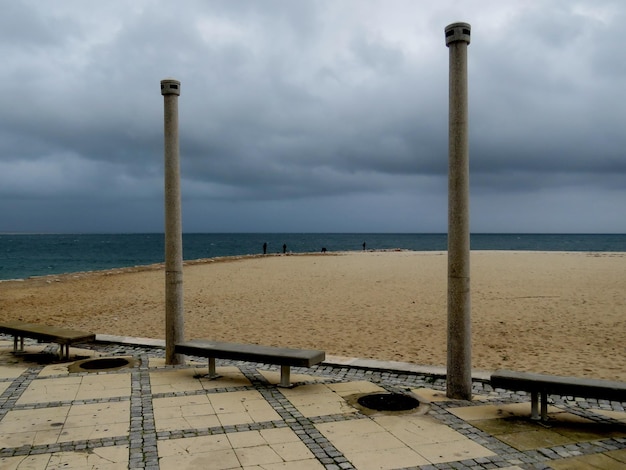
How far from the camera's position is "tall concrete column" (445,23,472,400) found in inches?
227

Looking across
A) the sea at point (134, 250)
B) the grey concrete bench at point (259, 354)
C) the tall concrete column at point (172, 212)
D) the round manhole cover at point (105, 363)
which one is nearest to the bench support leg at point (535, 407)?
the grey concrete bench at point (259, 354)

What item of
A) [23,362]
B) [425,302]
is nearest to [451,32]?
[23,362]

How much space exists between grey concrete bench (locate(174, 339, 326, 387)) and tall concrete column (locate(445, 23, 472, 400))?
1.60 meters

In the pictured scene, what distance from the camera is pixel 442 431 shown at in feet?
16.1

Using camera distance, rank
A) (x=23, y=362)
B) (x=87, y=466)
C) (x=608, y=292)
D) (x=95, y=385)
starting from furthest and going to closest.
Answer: (x=608, y=292) < (x=23, y=362) < (x=95, y=385) < (x=87, y=466)

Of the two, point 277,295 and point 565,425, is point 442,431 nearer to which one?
point 565,425

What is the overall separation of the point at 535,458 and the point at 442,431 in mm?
862

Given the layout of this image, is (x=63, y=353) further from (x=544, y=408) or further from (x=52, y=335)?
(x=544, y=408)

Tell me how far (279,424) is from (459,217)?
2885 millimetres

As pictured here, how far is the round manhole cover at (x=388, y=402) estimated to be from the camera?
18.3 feet

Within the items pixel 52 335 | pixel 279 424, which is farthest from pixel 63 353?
pixel 279 424

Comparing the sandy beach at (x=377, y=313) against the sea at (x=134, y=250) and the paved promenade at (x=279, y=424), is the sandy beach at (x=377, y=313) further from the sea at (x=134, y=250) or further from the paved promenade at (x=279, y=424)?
the sea at (x=134, y=250)

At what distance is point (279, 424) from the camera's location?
510cm

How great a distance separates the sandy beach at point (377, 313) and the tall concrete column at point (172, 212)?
2.37 meters
